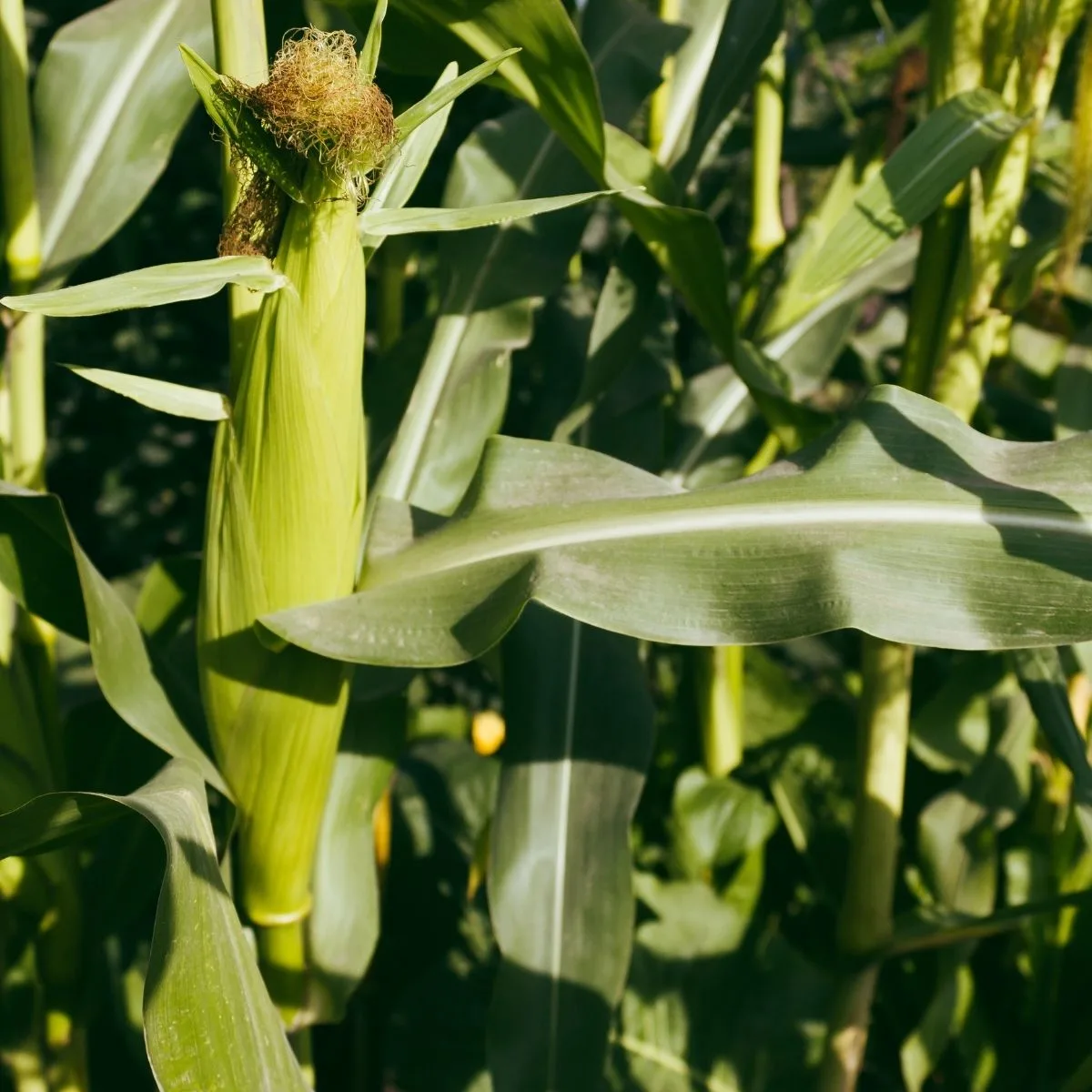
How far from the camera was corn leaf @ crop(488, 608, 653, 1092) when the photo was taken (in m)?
0.77

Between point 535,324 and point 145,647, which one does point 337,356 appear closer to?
point 145,647

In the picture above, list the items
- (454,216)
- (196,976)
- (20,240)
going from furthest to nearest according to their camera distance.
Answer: (20,240)
(454,216)
(196,976)

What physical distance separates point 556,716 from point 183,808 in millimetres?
362

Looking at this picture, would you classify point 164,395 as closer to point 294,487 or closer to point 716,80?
point 294,487

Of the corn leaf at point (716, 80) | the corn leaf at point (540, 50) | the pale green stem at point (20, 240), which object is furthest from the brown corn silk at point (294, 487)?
the corn leaf at point (716, 80)

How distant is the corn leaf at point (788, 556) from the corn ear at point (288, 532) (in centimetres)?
4

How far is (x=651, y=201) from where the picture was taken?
70 centimetres

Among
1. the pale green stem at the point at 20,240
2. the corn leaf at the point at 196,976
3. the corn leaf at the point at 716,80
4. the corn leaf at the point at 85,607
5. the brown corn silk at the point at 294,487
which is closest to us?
the corn leaf at the point at 196,976

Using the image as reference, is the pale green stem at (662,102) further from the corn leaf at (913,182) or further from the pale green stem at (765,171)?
the corn leaf at (913,182)

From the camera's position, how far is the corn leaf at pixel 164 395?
526mm

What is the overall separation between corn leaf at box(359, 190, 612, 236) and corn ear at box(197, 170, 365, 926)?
2 cm

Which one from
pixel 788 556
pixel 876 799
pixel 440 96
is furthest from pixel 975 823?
pixel 440 96

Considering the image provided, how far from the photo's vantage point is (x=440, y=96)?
51 centimetres

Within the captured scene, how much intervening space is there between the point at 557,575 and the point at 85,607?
292mm
